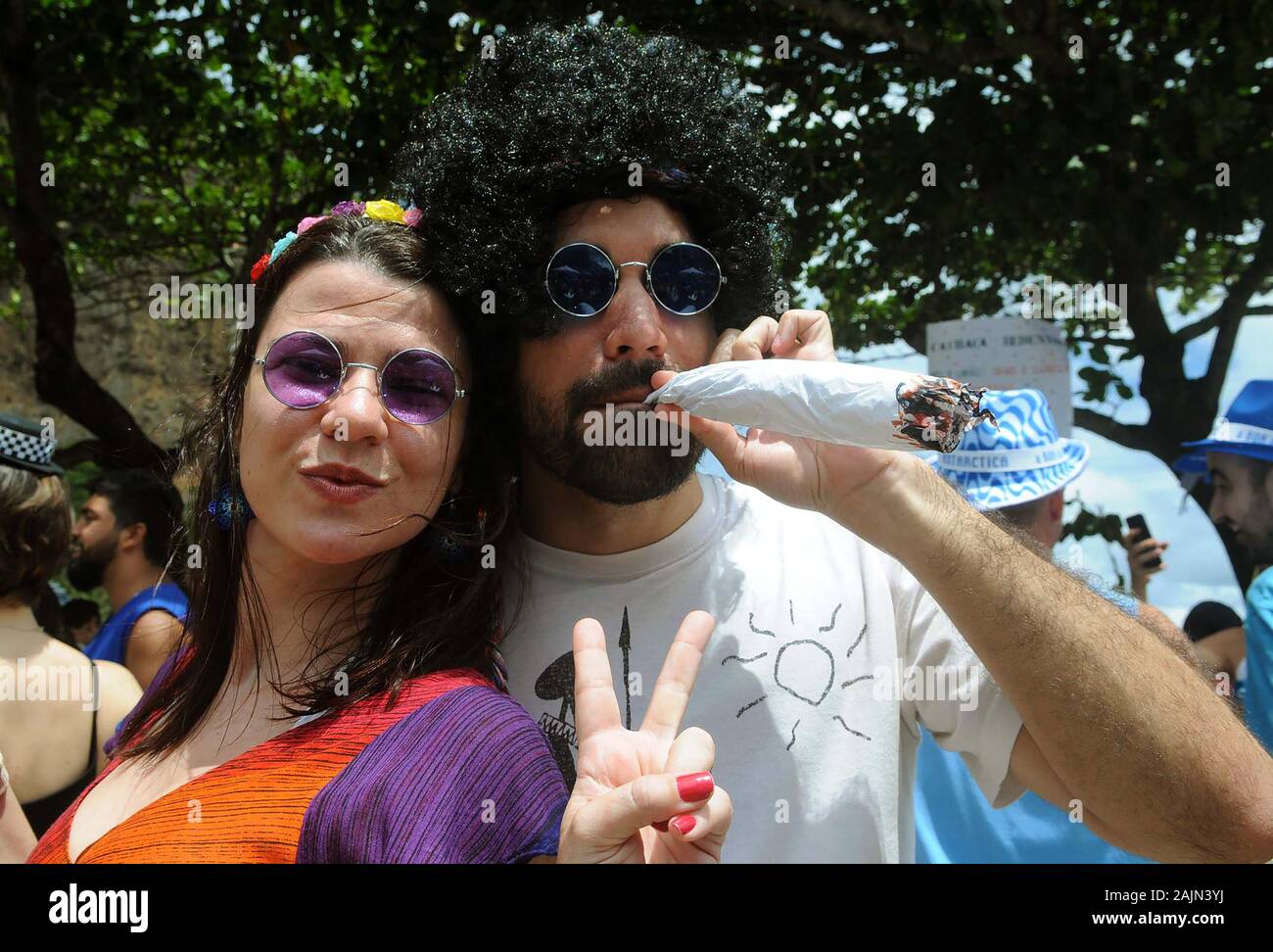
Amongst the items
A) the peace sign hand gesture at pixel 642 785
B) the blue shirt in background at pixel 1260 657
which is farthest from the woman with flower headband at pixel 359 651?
the blue shirt in background at pixel 1260 657

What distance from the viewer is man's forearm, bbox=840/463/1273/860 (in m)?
1.64

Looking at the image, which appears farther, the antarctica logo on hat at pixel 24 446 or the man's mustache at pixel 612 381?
the antarctica logo on hat at pixel 24 446

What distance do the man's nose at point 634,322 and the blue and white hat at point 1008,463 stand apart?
70.7 inches

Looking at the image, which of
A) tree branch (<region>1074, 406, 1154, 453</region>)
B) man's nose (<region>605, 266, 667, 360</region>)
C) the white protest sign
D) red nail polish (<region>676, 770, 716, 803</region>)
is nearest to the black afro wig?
man's nose (<region>605, 266, 667, 360</region>)

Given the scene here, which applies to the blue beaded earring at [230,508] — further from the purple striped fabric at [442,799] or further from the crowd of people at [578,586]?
the purple striped fabric at [442,799]

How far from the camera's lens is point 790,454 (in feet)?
6.08

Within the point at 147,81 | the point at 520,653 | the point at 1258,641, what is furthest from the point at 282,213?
the point at 1258,641

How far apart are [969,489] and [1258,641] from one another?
38.1 inches

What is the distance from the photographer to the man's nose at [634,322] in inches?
76.1

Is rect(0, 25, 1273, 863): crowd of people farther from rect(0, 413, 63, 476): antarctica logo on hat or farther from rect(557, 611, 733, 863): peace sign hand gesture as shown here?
rect(0, 413, 63, 476): antarctica logo on hat

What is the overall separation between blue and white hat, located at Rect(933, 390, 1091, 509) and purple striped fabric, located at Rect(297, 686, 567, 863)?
93.3 inches

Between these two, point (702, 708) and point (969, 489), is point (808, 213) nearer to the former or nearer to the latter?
point (969, 489)

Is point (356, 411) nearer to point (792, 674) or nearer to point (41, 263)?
point (792, 674)

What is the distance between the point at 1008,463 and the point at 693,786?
2.70m
